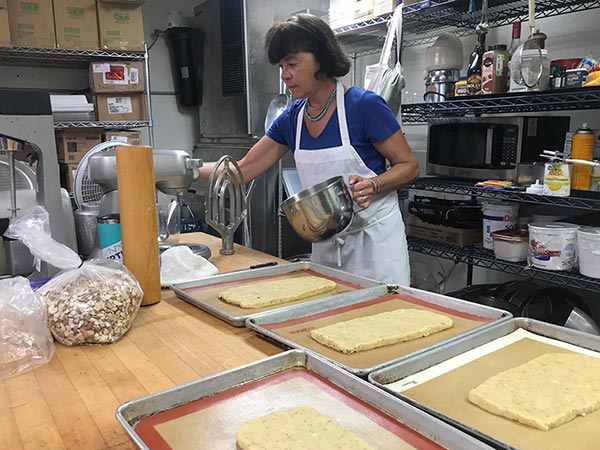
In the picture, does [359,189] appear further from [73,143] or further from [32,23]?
[32,23]

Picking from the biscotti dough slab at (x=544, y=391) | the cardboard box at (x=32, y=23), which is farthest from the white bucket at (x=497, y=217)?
the cardboard box at (x=32, y=23)

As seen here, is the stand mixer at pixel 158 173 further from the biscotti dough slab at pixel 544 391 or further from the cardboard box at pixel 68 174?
the cardboard box at pixel 68 174

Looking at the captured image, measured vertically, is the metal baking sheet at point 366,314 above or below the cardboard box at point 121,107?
below

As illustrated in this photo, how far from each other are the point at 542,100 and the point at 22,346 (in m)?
2.05

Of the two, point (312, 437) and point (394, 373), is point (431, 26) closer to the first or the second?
point (394, 373)

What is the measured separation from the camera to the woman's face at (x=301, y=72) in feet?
5.58

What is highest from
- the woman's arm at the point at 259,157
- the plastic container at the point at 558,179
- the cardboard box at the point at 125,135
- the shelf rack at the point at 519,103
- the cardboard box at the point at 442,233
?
the shelf rack at the point at 519,103

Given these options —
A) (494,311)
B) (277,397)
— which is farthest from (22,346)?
(494,311)

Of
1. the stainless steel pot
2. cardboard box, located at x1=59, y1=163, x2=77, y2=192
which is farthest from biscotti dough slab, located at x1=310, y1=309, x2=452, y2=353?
cardboard box, located at x1=59, y1=163, x2=77, y2=192

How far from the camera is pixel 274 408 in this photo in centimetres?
72

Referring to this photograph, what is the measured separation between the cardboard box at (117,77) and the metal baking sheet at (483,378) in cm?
309

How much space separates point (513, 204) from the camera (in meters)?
2.33

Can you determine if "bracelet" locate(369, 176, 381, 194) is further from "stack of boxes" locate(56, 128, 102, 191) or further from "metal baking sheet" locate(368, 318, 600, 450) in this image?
"stack of boxes" locate(56, 128, 102, 191)

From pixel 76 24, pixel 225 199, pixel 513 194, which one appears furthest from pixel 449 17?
pixel 76 24
